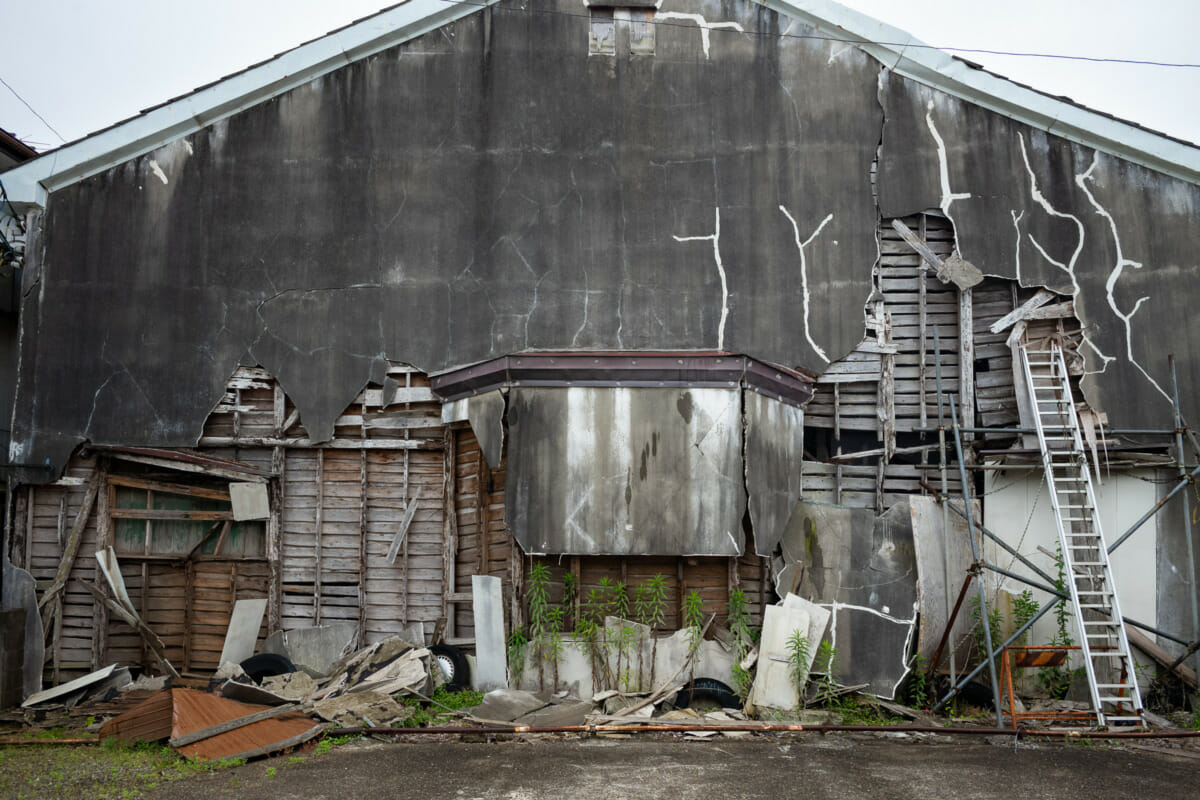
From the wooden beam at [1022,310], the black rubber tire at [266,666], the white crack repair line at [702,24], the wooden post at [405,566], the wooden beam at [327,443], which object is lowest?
the black rubber tire at [266,666]

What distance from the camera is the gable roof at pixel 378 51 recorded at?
12.3 meters

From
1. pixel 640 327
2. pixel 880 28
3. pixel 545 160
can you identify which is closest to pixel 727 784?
pixel 640 327

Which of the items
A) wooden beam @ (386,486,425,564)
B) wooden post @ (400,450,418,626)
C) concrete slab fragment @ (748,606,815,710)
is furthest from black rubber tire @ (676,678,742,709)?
wooden beam @ (386,486,425,564)

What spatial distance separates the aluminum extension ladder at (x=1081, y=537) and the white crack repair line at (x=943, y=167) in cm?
200

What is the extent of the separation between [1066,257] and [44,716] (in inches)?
522

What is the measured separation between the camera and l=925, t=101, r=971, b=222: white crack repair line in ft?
40.9

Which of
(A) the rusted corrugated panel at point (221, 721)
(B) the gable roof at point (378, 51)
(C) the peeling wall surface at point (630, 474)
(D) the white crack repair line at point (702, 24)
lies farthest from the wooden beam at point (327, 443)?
(D) the white crack repair line at point (702, 24)

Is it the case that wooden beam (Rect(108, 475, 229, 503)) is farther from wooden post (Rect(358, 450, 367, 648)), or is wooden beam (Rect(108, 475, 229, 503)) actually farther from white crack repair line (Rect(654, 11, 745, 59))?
white crack repair line (Rect(654, 11, 745, 59))

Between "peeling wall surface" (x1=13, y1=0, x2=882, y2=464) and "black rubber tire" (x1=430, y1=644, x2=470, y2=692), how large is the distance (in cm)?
308

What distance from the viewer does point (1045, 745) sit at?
9.55 metres

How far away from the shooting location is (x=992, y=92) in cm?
1237

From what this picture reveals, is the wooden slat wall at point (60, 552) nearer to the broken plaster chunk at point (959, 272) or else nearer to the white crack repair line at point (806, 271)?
the white crack repair line at point (806, 271)

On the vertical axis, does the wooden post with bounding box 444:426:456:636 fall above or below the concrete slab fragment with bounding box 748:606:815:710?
above

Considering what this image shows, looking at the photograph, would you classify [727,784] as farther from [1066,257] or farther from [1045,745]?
[1066,257]
